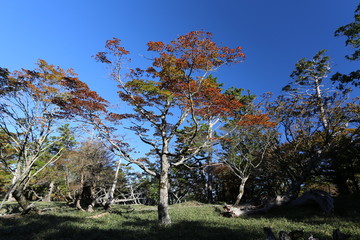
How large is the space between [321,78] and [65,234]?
89.1 feet

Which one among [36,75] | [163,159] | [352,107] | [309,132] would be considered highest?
[36,75]

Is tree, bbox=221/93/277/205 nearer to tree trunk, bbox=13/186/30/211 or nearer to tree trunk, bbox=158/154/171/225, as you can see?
tree trunk, bbox=158/154/171/225

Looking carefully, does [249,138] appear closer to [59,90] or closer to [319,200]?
[319,200]

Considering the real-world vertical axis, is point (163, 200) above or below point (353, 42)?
below

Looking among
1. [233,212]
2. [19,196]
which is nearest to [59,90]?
[19,196]

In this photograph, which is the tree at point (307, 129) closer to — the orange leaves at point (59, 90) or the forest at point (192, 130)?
the forest at point (192, 130)

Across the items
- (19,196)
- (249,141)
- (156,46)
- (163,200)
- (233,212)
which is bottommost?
(233,212)

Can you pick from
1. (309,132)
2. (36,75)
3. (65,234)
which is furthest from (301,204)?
(36,75)

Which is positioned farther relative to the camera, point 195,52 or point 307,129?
point 307,129

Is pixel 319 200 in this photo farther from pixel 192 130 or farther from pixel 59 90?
pixel 59 90

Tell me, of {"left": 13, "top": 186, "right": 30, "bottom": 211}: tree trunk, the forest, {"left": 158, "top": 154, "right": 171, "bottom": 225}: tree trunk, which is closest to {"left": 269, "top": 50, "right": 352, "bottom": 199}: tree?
the forest

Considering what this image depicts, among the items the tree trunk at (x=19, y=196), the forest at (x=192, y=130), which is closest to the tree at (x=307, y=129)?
the forest at (x=192, y=130)

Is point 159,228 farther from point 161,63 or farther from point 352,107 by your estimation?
point 352,107

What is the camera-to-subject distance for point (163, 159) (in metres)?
11.3
